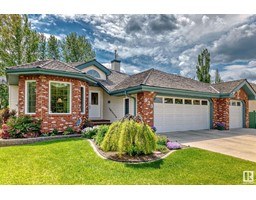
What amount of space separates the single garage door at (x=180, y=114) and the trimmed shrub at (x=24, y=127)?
6.30 metres

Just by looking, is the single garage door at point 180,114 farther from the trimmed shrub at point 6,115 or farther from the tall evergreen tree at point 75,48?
the tall evergreen tree at point 75,48

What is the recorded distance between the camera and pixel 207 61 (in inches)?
794

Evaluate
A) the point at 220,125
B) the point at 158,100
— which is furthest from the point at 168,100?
the point at 220,125

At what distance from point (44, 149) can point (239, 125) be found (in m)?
15.1

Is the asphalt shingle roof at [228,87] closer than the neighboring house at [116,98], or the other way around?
the neighboring house at [116,98]

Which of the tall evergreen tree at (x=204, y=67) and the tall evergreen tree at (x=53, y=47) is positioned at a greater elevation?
the tall evergreen tree at (x=53, y=47)

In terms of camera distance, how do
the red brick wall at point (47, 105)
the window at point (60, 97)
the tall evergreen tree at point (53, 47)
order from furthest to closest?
the tall evergreen tree at point (53, 47)
the window at point (60, 97)
the red brick wall at point (47, 105)

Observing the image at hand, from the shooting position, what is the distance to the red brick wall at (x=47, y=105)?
330 inches

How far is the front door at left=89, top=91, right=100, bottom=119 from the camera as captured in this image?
12.5m

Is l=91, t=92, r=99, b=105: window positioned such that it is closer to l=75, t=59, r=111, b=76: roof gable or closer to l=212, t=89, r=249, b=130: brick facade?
l=75, t=59, r=111, b=76: roof gable

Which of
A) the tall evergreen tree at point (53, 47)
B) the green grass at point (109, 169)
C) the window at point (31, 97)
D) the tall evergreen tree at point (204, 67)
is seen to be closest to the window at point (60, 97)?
the window at point (31, 97)

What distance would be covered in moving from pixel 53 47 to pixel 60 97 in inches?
559
